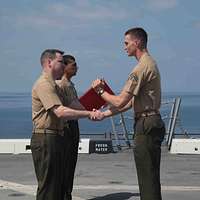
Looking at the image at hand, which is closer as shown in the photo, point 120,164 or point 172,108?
point 120,164

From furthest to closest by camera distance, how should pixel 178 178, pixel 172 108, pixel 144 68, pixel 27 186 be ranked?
1. pixel 172 108
2. pixel 178 178
3. pixel 27 186
4. pixel 144 68

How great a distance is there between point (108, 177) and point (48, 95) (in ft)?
15.8

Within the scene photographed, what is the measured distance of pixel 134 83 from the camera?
5645mm

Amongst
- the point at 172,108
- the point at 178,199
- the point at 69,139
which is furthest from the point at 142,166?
the point at 172,108

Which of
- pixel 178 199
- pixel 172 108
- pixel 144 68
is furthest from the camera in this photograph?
pixel 172 108

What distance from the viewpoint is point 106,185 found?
955cm

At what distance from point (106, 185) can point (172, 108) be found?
7.42 m

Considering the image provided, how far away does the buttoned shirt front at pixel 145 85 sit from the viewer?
18.6 feet

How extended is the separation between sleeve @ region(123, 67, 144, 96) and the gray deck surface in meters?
3.05

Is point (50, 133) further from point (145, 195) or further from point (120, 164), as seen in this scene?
point (120, 164)

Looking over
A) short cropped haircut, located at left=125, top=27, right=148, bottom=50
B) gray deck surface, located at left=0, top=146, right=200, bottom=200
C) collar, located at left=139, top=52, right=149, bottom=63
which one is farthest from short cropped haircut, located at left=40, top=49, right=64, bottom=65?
gray deck surface, located at left=0, top=146, right=200, bottom=200

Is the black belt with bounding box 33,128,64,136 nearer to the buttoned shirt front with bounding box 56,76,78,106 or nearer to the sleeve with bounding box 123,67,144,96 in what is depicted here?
the sleeve with bounding box 123,67,144,96

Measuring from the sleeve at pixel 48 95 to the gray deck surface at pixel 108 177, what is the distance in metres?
2.67

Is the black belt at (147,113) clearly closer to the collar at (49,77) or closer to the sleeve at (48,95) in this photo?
the sleeve at (48,95)
